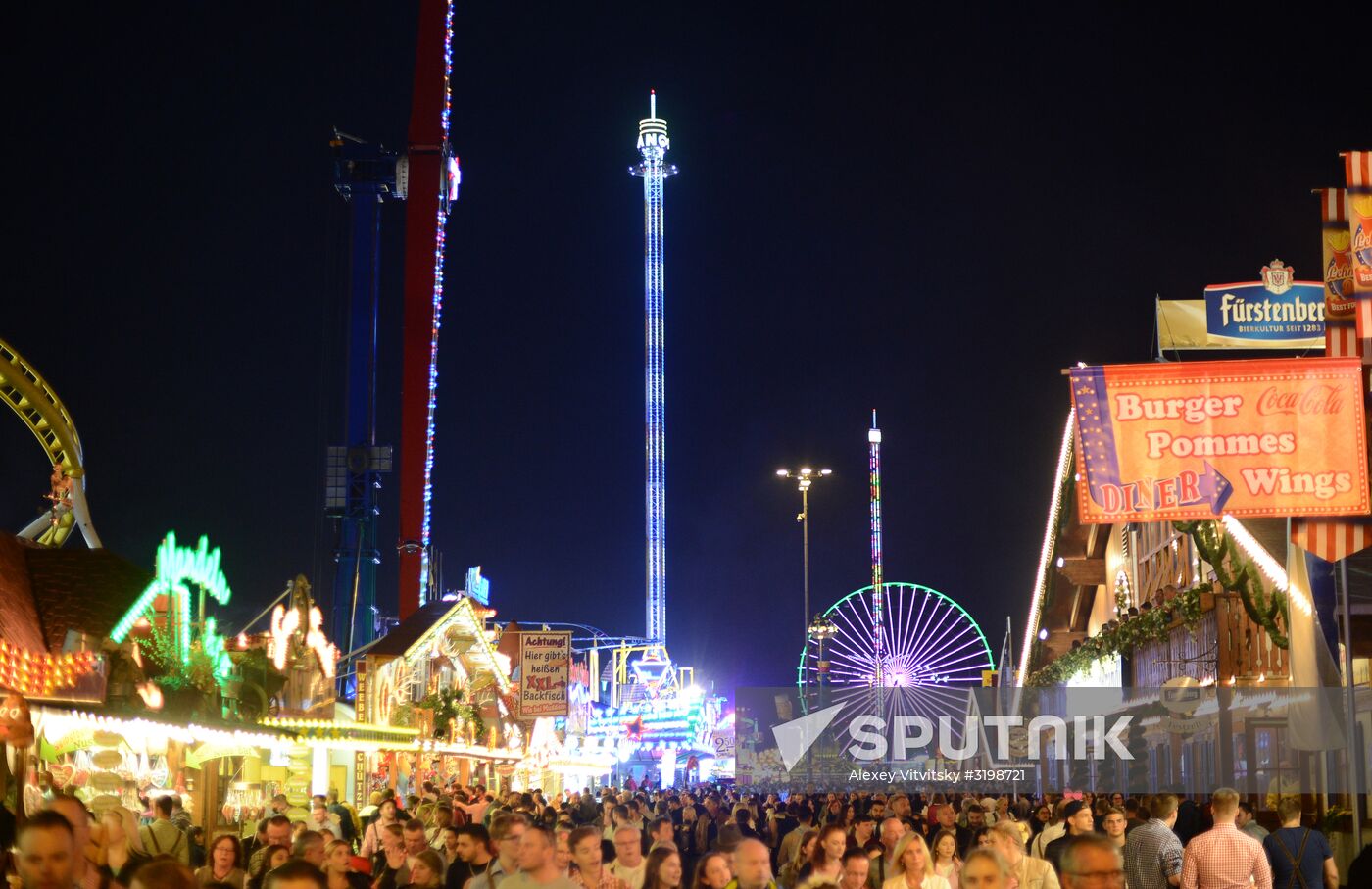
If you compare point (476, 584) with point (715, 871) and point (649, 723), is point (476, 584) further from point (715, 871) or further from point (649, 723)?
point (715, 871)

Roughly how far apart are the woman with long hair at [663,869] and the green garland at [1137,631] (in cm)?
1787

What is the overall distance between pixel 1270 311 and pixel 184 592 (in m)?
17.6

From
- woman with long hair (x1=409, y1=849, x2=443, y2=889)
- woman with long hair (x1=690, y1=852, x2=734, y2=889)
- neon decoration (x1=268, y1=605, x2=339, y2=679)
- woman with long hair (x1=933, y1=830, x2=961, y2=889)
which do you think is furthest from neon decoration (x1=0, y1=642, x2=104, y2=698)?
woman with long hair (x1=690, y1=852, x2=734, y2=889)

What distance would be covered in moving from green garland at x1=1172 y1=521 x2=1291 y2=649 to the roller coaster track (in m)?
20.7

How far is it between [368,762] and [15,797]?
1664cm

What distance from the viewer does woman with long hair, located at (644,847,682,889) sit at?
8711 mm

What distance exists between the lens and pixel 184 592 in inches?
920

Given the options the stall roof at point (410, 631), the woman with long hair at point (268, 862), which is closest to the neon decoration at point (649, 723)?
the stall roof at point (410, 631)

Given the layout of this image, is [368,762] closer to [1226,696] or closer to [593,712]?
[1226,696]

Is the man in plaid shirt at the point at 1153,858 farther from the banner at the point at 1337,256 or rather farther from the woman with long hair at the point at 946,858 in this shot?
the banner at the point at 1337,256

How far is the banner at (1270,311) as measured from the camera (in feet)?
85.3

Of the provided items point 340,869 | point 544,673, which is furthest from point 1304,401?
point 544,673

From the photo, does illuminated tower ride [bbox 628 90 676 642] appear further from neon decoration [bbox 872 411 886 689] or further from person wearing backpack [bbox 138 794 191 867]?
person wearing backpack [bbox 138 794 191 867]

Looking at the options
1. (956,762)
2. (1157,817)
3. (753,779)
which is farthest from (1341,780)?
(753,779)
